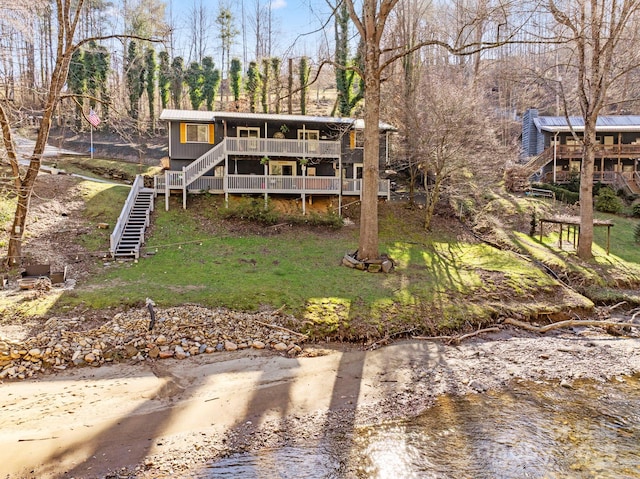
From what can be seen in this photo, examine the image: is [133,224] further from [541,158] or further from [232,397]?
[541,158]

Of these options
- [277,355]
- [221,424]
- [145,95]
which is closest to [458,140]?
[277,355]

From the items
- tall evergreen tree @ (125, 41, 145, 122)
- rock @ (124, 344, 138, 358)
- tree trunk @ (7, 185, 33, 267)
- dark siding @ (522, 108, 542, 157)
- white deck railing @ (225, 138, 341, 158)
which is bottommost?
rock @ (124, 344, 138, 358)

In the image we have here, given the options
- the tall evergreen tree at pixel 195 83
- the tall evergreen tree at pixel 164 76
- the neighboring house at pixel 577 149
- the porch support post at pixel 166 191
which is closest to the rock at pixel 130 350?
the porch support post at pixel 166 191

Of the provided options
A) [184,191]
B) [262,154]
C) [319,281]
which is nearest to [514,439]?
[319,281]

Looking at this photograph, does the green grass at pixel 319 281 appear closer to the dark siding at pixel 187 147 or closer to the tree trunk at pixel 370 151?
the tree trunk at pixel 370 151

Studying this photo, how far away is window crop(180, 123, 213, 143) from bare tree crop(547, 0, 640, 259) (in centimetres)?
1685

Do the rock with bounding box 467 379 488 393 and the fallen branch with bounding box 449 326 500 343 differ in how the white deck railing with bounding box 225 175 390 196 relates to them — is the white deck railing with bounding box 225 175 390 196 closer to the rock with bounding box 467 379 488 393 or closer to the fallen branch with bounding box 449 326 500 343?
the fallen branch with bounding box 449 326 500 343

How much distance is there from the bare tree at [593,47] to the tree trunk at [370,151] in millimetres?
7334

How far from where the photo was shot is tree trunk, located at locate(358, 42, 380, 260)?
562 inches

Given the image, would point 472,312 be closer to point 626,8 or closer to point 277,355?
point 277,355

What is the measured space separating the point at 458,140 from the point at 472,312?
9724 mm

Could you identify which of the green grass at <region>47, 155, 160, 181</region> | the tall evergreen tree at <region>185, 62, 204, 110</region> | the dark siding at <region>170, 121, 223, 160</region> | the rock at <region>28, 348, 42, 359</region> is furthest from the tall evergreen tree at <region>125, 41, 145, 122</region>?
the rock at <region>28, 348, 42, 359</region>

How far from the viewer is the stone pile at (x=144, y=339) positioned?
8.56 meters

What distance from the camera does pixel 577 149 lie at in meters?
32.0
